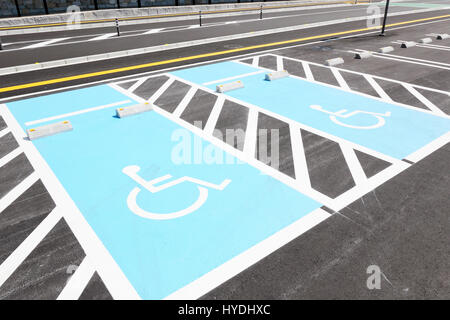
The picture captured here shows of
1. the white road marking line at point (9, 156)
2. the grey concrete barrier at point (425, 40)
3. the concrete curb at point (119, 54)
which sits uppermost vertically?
the concrete curb at point (119, 54)

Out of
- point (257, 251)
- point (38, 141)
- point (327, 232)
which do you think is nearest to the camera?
point (257, 251)

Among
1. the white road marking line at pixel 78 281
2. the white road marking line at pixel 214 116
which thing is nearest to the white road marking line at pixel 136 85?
the white road marking line at pixel 214 116

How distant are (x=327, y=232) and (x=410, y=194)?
1.88 meters

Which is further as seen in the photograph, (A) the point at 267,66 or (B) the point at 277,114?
(A) the point at 267,66

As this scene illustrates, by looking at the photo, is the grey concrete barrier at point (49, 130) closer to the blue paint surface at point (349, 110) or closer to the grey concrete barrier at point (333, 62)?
the blue paint surface at point (349, 110)

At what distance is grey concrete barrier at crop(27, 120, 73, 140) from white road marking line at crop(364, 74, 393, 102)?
8661mm

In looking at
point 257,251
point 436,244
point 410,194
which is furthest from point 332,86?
point 257,251

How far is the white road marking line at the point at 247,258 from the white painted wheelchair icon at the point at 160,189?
4.05ft

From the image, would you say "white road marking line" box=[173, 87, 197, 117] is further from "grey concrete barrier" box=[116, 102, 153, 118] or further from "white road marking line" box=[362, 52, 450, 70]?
"white road marking line" box=[362, 52, 450, 70]

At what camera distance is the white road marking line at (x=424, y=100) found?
900 centimetres

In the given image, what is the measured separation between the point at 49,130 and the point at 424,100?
33.0 ft

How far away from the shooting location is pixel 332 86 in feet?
36.3
